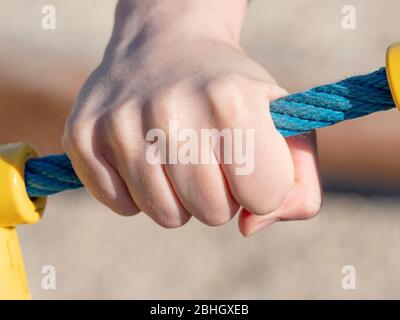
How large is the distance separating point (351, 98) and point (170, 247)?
33.8 inches

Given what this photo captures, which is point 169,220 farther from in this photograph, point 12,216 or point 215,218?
point 12,216

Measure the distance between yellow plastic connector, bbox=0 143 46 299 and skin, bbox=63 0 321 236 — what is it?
73 millimetres

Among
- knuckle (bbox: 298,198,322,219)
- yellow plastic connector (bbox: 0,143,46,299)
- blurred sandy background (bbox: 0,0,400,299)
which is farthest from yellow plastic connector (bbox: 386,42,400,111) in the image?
blurred sandy background (bbox: 0,0,400,299)

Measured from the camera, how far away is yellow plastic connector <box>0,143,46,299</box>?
0.69 meters

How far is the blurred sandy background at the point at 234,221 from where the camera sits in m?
1.39

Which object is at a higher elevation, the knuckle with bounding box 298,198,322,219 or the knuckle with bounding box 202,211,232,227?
the knuckle with bounding box 298,198,322,219

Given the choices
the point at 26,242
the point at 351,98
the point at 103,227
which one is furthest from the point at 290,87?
the point at 351,98

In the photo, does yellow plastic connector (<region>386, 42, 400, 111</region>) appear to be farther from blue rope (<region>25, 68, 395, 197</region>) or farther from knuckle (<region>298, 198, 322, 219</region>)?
knuckle (<region>298, 198, 322, 219</region>)

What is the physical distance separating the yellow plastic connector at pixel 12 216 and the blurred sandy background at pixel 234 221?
678 millimetres

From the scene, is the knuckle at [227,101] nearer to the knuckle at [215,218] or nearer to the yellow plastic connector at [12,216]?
the knuckle at [215,218]

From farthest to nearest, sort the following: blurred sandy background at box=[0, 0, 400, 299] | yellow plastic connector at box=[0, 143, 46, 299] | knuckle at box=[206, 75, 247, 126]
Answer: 1. blurred sandy background at box=[0, 0, 400, 299]
2. yellow plastic connector at box=[0, 143, 46, 299]
3. knuckle at box=[206, 75, 247, 126]

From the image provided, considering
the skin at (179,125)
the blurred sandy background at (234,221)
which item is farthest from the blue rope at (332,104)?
the blurred sandy background at (234,221)

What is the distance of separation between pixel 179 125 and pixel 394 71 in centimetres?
15

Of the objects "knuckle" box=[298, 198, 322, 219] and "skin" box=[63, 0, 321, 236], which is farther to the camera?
"knuckle" box=[298, 198, 322, 219]
